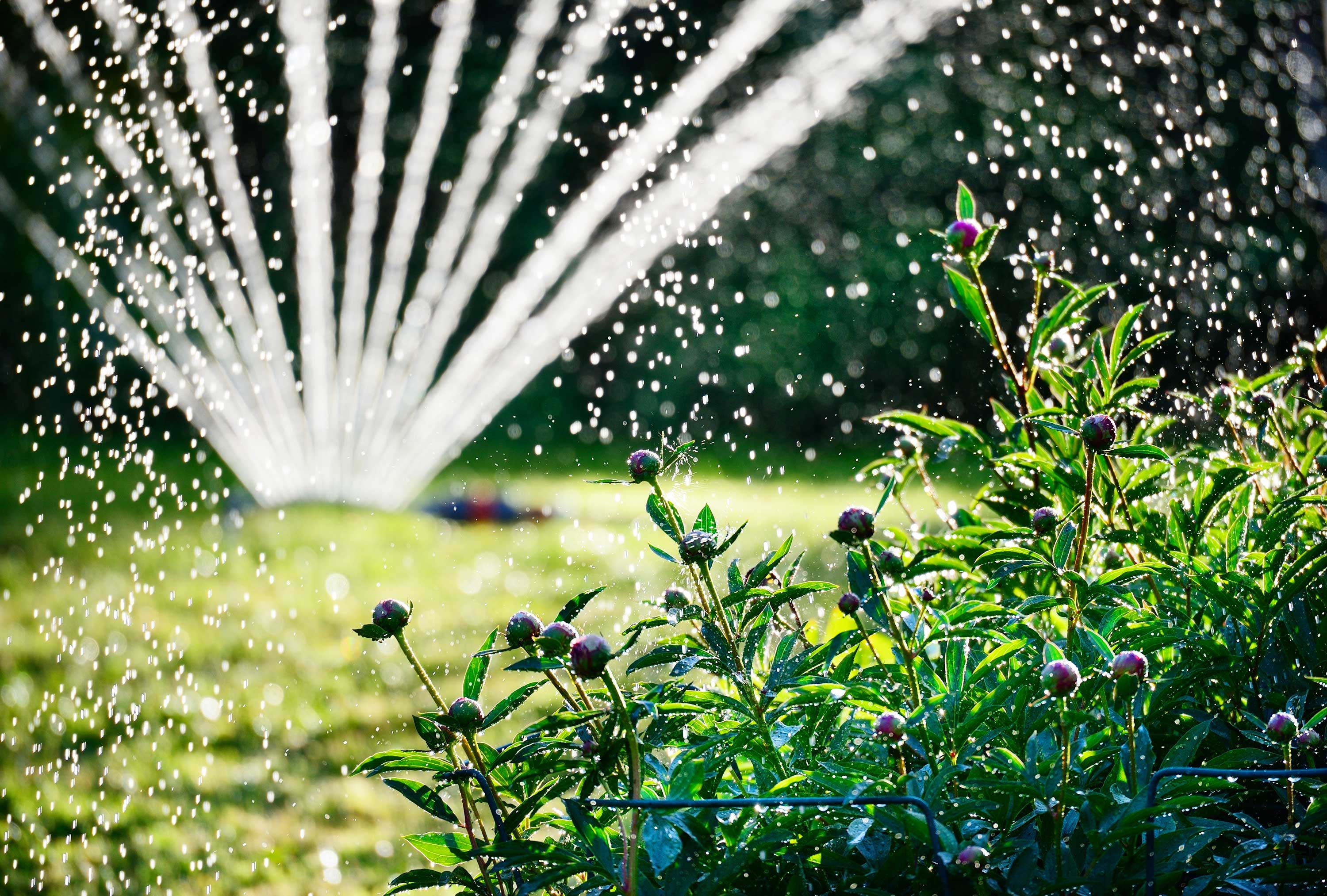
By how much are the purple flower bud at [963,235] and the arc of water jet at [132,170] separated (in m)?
7.95

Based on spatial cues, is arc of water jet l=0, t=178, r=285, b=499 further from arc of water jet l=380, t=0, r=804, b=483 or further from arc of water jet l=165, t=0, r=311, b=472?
arc of water jet l=380, t=0, r=804, b=483

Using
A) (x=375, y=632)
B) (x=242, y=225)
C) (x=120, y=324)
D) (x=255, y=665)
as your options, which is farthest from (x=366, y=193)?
(x=375, y=632)

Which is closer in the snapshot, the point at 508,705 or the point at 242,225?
the point at 508,705

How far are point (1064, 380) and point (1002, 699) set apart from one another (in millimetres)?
361

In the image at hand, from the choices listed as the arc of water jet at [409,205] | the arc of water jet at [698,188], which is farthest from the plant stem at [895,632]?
the arc of water jet at [409,205]

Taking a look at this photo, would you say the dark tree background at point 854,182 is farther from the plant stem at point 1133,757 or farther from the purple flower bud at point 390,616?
the purple flower bud at point 390,616

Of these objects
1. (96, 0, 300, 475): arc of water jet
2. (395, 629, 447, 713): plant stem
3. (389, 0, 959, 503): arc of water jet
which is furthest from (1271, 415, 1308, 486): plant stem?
(96, 0, 300, 475): arc of water jet

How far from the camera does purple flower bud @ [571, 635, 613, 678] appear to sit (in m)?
0.74

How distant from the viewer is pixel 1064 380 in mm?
1104

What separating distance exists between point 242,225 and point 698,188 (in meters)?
4.03

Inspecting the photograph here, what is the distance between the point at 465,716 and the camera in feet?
2.71

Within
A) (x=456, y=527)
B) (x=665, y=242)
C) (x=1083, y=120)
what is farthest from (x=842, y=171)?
(x=456, y=527)

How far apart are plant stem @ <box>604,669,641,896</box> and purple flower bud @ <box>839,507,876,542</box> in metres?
0.20

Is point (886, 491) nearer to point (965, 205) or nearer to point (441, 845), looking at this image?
point (965, 205)
